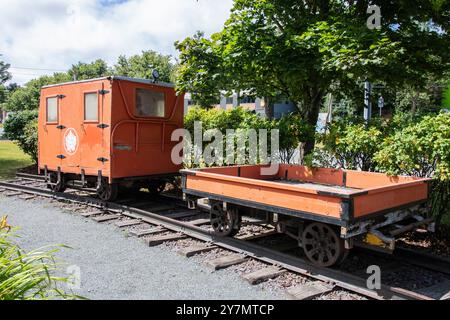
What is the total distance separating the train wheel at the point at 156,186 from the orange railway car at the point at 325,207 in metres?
4.03

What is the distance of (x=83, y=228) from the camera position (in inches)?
307

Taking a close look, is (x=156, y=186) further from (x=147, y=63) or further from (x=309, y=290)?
(x=147, y=63)

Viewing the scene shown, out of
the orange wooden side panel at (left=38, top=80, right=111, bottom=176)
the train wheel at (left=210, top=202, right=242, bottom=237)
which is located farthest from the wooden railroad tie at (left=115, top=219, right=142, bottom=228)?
the train wheel at (left=210, top=202, right=242, bottom=237)

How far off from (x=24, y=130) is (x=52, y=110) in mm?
7265

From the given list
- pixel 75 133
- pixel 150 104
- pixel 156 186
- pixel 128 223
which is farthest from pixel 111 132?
pixel 156 186

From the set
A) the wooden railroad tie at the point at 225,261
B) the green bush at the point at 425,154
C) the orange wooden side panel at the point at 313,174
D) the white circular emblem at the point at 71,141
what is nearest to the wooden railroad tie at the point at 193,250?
the wooden railroad tie at the point at 225,261

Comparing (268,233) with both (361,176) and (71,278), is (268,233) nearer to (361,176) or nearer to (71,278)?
(361,176)

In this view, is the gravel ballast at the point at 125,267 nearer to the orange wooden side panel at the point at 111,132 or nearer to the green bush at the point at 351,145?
the orange wooden side panel at the point at 111,132

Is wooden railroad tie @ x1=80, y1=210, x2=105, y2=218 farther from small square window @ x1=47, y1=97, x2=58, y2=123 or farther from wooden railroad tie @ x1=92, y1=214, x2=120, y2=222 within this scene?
small square window @ x1=47, y1=97, x2=58, y2=123

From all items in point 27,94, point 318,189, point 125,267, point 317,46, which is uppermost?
point 27,94

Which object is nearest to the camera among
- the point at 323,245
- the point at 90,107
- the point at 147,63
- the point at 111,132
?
the point at 323,245

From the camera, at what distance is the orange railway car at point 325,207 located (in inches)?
185

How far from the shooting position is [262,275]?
17.0 ft
